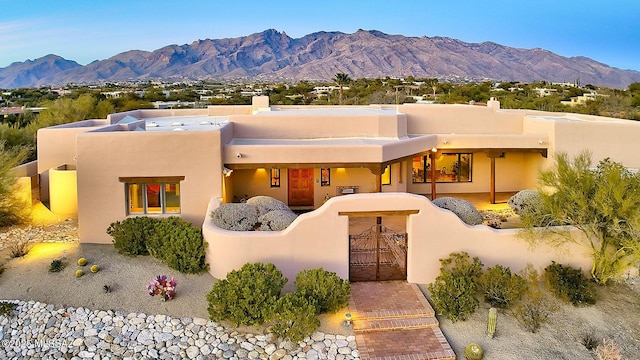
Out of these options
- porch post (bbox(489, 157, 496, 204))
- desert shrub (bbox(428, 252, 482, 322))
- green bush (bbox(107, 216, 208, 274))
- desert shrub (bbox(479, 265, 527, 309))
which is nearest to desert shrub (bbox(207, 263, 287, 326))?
green bush (bbox(107, 216, 208, 274))

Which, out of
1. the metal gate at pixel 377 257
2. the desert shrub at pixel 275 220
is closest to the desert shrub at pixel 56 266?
the desert shrub at pixel 275 220

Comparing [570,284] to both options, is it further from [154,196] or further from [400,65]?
[400,65]

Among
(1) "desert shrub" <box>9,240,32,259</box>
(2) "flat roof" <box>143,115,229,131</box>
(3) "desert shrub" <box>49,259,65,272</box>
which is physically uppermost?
(2) "flat roof" <box>143,115,229,131</box>

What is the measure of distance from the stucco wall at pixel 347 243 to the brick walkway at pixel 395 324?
A: 0.89 m

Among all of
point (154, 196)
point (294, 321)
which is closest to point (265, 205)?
point (154, 196)

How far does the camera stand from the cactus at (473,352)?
412 inches

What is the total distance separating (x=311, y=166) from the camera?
17641 millimetres

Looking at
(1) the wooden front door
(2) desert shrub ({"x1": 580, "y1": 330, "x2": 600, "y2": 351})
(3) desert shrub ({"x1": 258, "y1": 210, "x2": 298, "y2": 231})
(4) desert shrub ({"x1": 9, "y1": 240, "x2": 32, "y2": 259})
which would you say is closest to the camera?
(2) desert shrub ({"x1": 580, "y1": 330, "x2": 600, "y2": 351})

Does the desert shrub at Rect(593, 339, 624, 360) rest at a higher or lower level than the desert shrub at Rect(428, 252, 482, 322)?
lower

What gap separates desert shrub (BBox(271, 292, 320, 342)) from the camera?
35.7ft

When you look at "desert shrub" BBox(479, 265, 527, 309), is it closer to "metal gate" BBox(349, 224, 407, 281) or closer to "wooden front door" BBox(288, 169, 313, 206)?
"metal gate" BBox(349, 224, 407, 281)

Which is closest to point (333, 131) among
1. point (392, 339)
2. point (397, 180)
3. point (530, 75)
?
point (397, 180)

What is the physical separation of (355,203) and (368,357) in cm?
403

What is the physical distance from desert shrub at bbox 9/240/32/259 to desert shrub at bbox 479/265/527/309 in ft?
43.7
